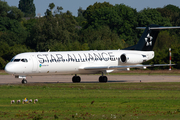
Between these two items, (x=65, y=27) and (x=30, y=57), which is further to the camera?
(x=65, y=27)

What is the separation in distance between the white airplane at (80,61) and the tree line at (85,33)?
59.2 feet

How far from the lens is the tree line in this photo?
216 feet

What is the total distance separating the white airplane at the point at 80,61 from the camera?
33.0 m

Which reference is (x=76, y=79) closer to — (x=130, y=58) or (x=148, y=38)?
(x=130, y=58)

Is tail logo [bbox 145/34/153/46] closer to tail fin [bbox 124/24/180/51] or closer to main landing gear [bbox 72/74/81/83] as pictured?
tail fin [bbox 124/24/180/51]

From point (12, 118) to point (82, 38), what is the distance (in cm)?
7360

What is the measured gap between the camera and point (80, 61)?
118 ft

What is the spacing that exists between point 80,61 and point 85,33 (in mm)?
52961

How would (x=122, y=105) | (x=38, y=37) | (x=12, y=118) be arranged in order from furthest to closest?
(x=38, y=37), (x=122, y=105), (x=12, y=118)

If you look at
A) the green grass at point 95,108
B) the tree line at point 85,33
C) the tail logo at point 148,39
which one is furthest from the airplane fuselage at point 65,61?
the tree line at point 85,33

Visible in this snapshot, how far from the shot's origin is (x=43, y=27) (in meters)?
83.2

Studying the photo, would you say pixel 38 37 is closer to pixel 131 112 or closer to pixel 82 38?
pixel 82 38

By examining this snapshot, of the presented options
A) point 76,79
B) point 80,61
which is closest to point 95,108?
point 80,61

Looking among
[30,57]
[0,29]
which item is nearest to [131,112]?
[30,57]
